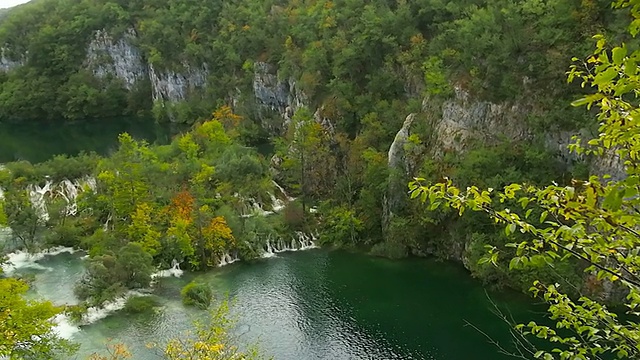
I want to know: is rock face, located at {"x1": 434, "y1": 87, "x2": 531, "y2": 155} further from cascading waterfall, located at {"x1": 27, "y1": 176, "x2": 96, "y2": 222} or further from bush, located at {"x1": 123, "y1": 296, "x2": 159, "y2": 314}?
cascading waterfall, located at {"x1": 27, "y1": 176, "x2": 96, "y2": 222}

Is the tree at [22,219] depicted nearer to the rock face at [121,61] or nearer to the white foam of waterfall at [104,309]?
the white foam of waterfall at [104,309]

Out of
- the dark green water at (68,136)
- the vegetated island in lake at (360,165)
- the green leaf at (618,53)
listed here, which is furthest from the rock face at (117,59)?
the green leaf at (618,53)

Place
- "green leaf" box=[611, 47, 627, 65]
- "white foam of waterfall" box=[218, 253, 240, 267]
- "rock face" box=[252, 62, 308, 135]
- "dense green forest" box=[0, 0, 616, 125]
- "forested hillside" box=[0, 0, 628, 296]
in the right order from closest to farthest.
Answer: "green leaf" box=[611, 47, 627, 65]
"forested hillside" box=[0, 0, 628, 296]
"dense green forest" box=[0, 0, 616, 125]
"white foam of waterfall" box=[218, 253, 240, 267]
"rock face" box=[252, 62, 308, 135]

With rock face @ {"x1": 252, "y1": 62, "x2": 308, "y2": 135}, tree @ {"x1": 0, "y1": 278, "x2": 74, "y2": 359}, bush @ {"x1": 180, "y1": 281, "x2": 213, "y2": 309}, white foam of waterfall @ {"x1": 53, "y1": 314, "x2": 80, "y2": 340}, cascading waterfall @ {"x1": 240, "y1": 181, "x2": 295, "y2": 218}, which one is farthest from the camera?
rock face @ {"x1": 252, "y1": 62, "x2": 308, "y2": 135}

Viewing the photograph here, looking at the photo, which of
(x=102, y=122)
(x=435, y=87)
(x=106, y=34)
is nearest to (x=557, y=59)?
(x=435, y=87)

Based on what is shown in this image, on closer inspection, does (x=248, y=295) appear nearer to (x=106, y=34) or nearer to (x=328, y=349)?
(x=328, y=349)

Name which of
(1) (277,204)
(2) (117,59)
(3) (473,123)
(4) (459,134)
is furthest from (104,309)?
(2) (117,59)

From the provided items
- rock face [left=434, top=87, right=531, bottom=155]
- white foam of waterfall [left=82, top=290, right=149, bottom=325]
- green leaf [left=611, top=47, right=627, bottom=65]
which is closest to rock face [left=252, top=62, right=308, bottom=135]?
rock face [left=434, top=87, right=531, bottom=155]
